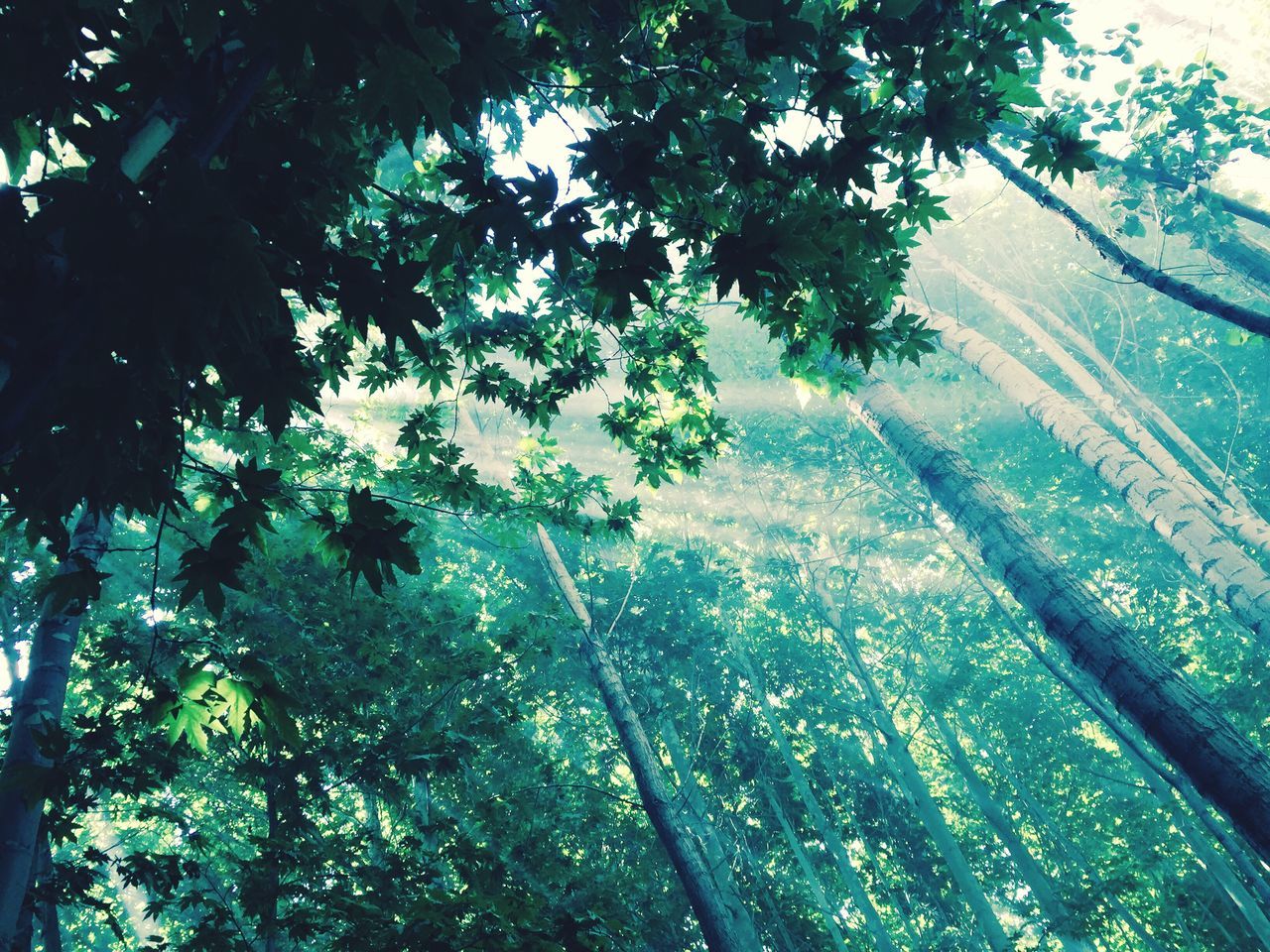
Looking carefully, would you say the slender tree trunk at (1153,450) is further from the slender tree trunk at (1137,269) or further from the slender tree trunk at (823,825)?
the slender tree trunk at (823,825)

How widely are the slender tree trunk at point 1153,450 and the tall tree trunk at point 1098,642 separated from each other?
1.53 m

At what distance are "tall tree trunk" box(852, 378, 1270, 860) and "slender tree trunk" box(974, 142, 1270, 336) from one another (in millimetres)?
1364

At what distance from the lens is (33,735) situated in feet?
8.79

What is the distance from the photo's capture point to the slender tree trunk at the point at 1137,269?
2.47m

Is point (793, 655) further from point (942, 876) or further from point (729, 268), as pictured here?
point (729, 268)

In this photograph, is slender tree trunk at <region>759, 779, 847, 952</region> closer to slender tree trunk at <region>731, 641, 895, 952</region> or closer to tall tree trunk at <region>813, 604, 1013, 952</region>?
slender tree trunk at <region>731, 641, 895, 952</region>

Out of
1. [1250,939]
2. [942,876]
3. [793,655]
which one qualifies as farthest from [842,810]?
[1250,939]

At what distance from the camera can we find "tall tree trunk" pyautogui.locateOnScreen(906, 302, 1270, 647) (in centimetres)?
382

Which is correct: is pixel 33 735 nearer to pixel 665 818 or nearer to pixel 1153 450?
pixel 665 818

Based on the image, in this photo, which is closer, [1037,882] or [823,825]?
[1037,882]

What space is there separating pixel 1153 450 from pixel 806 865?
9442 millimetres

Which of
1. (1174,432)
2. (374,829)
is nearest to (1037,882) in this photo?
(1174,432)

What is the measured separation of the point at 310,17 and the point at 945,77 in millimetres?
2089

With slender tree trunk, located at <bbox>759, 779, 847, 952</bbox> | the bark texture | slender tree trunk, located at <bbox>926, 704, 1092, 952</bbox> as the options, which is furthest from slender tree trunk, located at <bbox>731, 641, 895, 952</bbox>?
slender tree trunk, located at <bbox>926, 704, 1092, 952</bbox>
